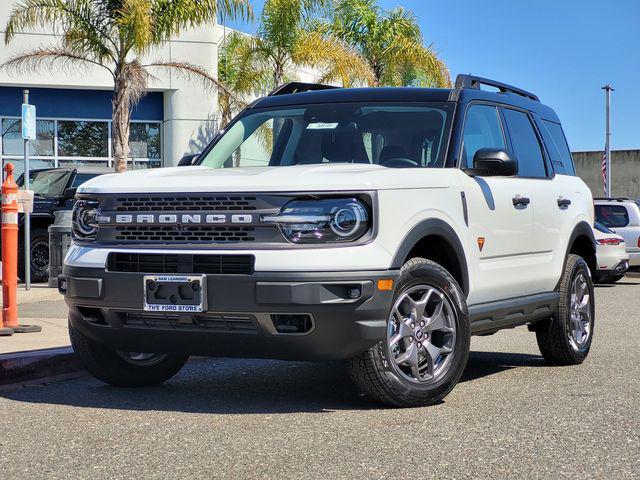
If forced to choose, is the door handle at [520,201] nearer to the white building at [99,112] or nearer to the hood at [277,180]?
the hood at [277,180]

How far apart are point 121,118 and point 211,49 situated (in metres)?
7.33

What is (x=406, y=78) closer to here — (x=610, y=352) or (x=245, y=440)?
(x=610, y=352)

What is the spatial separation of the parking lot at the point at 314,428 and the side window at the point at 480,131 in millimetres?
1548

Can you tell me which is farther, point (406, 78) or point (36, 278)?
point (406, 78)

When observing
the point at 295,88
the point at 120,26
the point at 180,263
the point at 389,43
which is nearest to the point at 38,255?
the point at 120,26

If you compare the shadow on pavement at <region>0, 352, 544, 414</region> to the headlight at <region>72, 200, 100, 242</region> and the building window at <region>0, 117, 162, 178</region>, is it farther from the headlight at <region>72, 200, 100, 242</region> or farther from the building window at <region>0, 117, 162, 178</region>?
the building window at <region>0, 117, 162, 178</region>

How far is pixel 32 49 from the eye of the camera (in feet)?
90.9

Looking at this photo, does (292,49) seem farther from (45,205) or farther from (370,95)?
(370,95)

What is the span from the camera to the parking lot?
465 centimetres

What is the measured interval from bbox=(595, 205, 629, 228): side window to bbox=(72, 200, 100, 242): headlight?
1637cm

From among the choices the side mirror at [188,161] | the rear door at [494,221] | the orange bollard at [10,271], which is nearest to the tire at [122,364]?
the side mirror at [188,161]

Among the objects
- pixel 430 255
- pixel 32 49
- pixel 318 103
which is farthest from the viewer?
pixel 32 49

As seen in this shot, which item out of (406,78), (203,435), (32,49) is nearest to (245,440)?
(203,435)

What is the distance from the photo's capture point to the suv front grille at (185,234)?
568 cm
